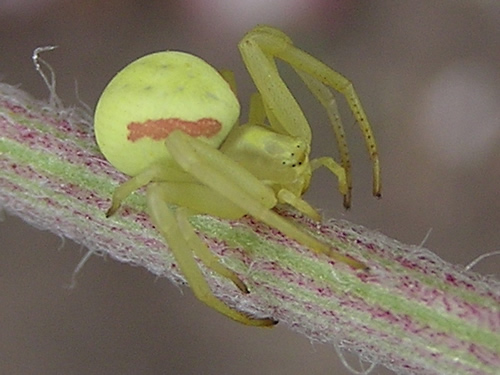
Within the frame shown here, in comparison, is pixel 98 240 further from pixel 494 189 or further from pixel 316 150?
pixel 494 189

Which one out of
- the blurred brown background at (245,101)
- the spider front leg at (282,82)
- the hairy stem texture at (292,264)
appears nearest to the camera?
the hairy stem texture at (292,264)

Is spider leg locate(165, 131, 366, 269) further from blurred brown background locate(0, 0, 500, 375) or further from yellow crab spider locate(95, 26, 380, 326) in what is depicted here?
Answer: blurred brown background locate(0, 0, 500, 375)

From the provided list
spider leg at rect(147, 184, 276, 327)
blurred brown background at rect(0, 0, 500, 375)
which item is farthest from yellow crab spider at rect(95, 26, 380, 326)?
blurred brown background at rect(0, 0, 500, 375)

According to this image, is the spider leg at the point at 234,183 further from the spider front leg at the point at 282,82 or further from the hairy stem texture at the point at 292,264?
the spider front leg at the point at 282,82

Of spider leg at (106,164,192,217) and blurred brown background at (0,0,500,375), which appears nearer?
spider leg at (106,164,192,217)

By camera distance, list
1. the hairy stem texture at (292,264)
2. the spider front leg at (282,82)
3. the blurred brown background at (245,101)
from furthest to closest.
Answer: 1. the blurred brown background at (245,101)
2. the spider front leg at (282,82)
3. the hairy stem texture at (292,264)

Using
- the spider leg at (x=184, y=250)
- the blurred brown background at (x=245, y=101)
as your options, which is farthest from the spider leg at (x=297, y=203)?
the blurred brown background at (x=245, y=101)

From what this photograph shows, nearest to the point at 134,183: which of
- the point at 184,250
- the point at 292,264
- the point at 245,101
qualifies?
the point at 184,250
